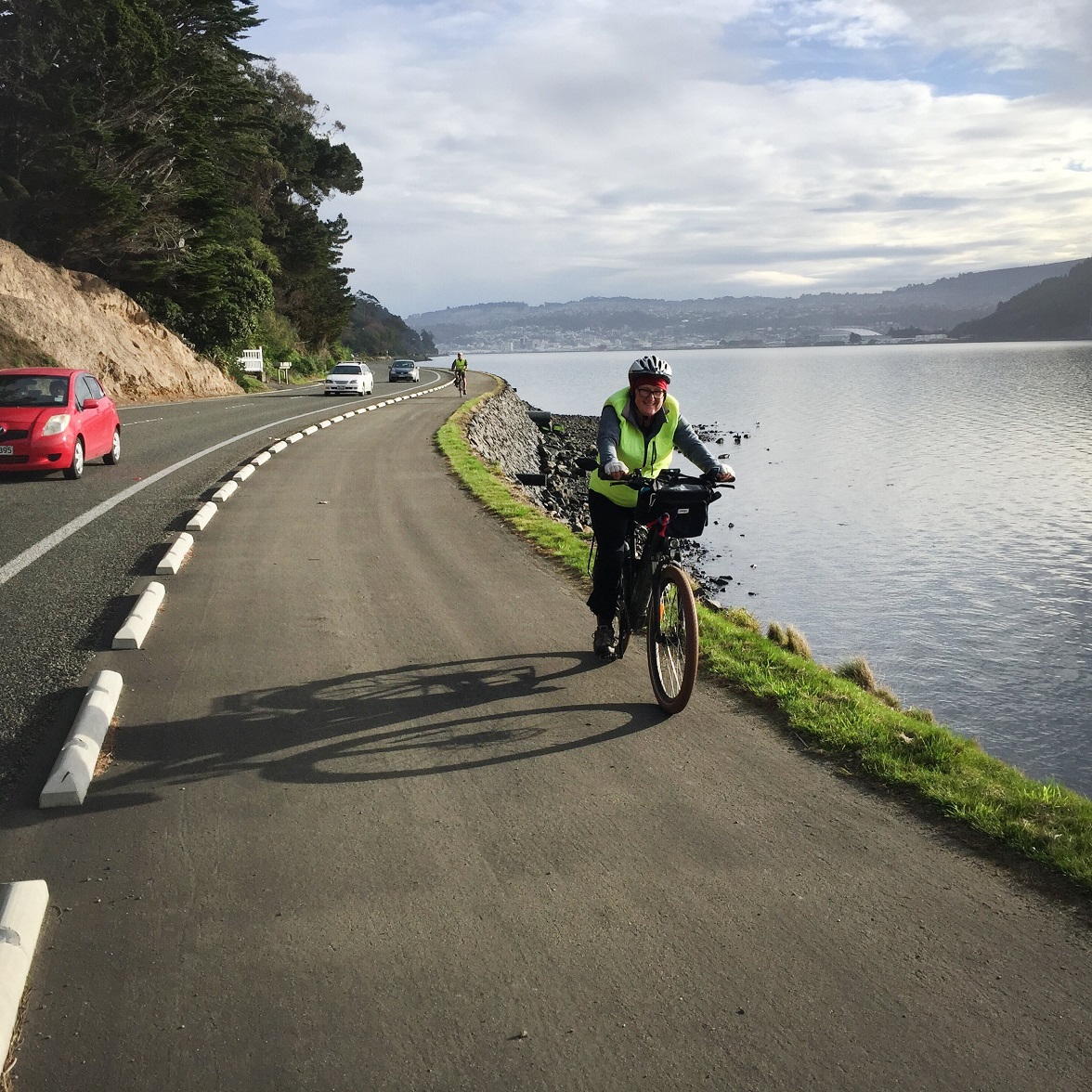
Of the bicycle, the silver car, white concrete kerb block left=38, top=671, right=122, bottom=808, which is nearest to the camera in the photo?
white concrete kerb block left=38, top=671, right=122, bottom=808

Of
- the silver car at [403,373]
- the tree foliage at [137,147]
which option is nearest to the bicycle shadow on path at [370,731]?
the tree foliage at [137,147]

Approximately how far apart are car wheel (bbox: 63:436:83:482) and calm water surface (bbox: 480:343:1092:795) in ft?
36.5

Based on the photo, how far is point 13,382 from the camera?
623 inches

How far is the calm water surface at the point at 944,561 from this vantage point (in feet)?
47.9

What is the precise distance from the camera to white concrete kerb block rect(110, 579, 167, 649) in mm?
7066

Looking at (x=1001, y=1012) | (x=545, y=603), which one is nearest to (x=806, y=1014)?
(x=1001, y=1012)

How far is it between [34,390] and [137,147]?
23992 millimetres

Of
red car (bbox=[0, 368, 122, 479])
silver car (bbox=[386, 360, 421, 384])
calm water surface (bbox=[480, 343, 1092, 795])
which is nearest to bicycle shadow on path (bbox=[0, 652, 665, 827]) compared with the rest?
calm water surface (bbox=[480, 343, 1092, 795])

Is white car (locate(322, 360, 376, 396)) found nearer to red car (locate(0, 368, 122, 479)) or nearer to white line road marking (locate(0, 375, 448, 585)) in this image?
white line road marking (locate(0, 375, 448, 585))

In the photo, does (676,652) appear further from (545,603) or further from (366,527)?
(366,527)

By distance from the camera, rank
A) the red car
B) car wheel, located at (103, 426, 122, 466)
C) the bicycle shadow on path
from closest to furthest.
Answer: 1. the bicycle shadow on path
2. the red car
3. car wheel, located at (103, 426, 122, 466)

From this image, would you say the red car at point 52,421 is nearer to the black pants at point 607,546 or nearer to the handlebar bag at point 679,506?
the black pants at point 607,546

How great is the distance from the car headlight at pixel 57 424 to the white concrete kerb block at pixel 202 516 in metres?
3.37

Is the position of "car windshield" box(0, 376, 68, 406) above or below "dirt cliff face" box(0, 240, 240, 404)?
below
